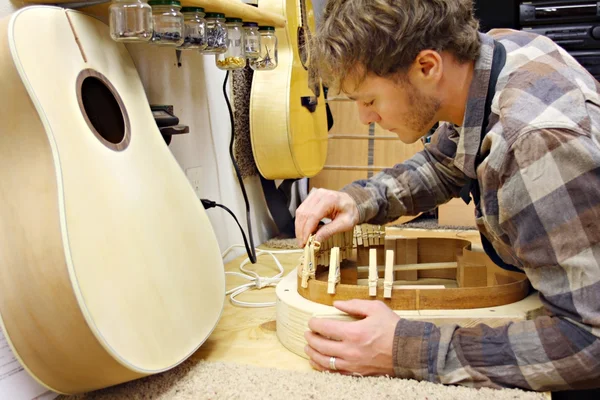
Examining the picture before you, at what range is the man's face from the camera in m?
0.95

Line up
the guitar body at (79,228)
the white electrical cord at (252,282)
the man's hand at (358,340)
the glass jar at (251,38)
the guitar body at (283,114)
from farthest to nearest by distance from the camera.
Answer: the guitar body at (283,114), the glass jar at (251,38), the white electrical cord at (252,282), the man's hand at (358,340), the guitar body at (79,228)

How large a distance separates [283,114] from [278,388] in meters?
0.90

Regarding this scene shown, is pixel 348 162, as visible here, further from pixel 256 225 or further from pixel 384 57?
pixel 384 57

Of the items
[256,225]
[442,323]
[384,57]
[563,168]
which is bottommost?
[256,225]

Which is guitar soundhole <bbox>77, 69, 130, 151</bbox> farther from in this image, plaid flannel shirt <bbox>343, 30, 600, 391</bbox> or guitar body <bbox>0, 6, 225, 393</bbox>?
plaid flannel shirt <bbox>343, 30, 600, 391</bbox>

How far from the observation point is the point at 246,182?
1715 millimetres

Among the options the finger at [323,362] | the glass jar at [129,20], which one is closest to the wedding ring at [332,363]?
the finger at [323,362]

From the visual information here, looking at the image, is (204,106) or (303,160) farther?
(303,160)

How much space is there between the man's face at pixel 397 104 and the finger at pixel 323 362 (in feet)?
1.30

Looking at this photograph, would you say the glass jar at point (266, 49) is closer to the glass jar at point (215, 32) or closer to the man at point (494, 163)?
the glass jar at point (215, 32)

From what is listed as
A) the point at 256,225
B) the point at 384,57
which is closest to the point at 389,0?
the point at 384,57

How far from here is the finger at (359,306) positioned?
34.3 inches

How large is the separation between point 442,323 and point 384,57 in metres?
0.42

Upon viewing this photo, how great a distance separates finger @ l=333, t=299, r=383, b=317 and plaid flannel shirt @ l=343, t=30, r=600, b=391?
0.16 ft
